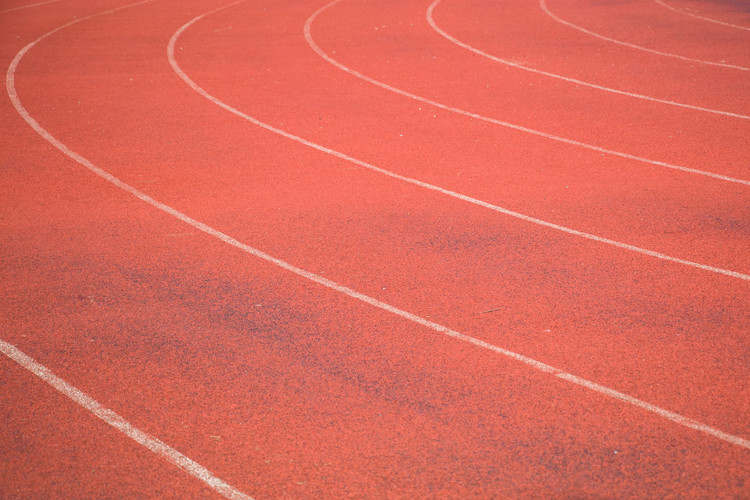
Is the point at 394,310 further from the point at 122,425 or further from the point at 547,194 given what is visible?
the point at 547,194

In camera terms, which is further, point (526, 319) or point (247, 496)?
point (526, 319)

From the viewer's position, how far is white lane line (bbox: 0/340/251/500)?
11.6 ft

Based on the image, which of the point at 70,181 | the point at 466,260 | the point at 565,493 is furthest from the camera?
the point at 70,181

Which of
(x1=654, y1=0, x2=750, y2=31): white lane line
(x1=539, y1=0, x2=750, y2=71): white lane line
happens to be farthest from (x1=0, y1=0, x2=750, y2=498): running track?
(x1=654, y1=0, x2=750, y2=31): white lane line

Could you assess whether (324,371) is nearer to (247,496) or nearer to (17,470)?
(247,496)

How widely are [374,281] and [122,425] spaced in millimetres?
2092

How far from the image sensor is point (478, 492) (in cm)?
347

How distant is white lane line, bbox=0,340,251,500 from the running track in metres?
0.01

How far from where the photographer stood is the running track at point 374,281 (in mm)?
3699

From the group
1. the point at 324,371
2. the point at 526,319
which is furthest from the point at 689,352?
the point at 324,371

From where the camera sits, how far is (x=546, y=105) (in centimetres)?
895

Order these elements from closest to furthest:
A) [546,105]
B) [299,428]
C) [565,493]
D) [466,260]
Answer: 1. [565,493]
2. [299,428]
3. [466,260]
4. [546,105]

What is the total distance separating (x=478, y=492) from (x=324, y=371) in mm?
1268

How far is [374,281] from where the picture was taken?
5.23 meters
